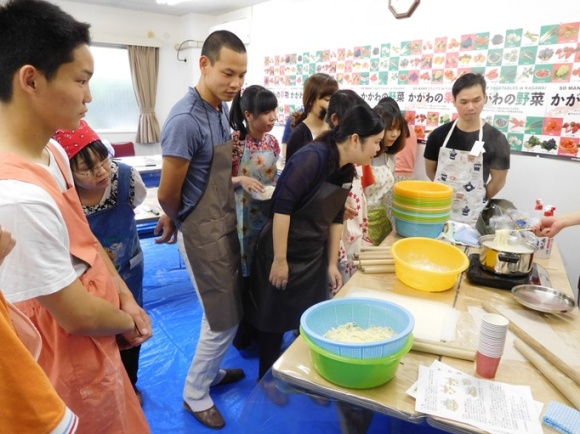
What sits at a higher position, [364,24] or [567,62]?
[364,24]

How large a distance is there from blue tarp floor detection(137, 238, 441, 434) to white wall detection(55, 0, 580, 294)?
2180 mm

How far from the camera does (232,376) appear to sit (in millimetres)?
2125

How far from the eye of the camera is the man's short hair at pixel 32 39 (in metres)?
0.75

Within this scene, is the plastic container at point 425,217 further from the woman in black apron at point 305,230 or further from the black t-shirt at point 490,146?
the black t-shirt at point 490,146

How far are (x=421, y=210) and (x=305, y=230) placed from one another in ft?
2.11

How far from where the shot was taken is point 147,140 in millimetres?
6512

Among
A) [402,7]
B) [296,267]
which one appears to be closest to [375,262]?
[296,267]

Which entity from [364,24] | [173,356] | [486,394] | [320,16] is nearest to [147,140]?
[320,16]

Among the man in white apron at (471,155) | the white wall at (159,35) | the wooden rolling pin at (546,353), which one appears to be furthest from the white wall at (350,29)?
the wooden rolling pin at (546,353)

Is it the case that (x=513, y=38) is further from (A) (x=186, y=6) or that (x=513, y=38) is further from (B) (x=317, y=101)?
(A) (x=186, y=6)

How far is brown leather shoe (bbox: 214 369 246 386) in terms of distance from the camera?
2.10 m

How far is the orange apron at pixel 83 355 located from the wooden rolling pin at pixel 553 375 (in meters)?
1.14

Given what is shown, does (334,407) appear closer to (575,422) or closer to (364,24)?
(575,422)

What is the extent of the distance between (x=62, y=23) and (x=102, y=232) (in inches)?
35.6
